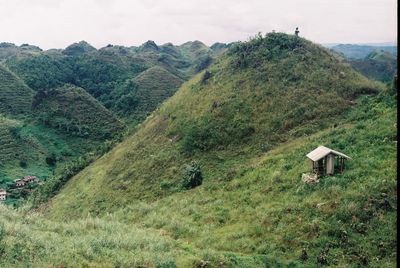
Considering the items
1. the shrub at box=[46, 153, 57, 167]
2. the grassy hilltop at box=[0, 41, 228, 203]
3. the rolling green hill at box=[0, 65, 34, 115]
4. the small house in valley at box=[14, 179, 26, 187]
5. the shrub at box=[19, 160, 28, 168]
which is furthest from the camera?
the rolling green hill at box=[0, 65, 34, 115]

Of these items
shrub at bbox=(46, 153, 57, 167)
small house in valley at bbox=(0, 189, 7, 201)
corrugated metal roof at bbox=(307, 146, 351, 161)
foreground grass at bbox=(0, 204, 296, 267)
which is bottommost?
small house in valley at bbox=(0, 189, 7, 201)

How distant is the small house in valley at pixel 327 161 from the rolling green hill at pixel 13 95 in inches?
3156

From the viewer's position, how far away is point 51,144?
75.1m

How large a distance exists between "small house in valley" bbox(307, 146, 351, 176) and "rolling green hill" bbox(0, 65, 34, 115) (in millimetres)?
80167

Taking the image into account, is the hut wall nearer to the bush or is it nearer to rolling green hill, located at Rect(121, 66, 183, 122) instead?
the bush

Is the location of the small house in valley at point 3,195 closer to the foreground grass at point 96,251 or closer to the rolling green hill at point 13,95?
the foreground grass at point 96,251

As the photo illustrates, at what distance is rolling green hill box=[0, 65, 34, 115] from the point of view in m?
88.8

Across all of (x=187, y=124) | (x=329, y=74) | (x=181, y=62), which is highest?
(x=181, y=62)

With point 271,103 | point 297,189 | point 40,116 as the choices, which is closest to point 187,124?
→ point 271,103

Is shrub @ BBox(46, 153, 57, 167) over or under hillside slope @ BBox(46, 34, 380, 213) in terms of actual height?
under

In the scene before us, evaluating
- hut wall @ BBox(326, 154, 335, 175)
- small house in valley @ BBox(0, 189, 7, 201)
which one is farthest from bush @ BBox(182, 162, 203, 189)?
small house in valley @ BBox(0, 189, 7, 201)

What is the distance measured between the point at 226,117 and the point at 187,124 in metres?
4.25

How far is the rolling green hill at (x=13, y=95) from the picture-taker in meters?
88.8

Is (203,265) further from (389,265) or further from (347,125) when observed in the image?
(347,125)
